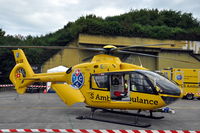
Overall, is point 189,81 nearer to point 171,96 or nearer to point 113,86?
point 113,86

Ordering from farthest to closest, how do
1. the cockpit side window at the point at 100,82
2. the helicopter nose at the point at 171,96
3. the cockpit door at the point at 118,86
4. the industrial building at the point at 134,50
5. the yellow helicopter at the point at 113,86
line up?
the industrial building at the point at 134,50, the cockpit door at the point at 118,86, the cockpit side window at the point at 100,82, the yellow helicopter at the point at 113,86, the helicopter nose at the point at 171,96

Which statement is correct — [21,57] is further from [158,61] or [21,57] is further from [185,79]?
[158,61]

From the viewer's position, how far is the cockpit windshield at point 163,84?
7652mm

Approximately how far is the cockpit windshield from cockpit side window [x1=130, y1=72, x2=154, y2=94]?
0.19 m

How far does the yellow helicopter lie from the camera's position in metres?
7.77

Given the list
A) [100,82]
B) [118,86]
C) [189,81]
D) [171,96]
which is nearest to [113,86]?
[118,86]

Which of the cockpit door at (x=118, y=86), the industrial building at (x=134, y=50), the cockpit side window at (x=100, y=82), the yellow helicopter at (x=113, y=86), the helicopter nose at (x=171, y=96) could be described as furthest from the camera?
the industrial building at (x=134, y=50)

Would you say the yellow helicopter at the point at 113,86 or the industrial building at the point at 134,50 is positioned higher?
the industrial building at the point at 134,50

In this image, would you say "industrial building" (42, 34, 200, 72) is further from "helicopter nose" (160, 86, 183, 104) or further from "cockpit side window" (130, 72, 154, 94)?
"helicopter nose" (160, 86, 183, 104)

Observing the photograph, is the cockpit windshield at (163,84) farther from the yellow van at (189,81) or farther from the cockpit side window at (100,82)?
the yellow van at (189,81)

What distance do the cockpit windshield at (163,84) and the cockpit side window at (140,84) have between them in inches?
7.3

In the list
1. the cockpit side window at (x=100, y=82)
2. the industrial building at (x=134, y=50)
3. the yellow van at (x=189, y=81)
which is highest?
the industrial building at (x=134, y=50)

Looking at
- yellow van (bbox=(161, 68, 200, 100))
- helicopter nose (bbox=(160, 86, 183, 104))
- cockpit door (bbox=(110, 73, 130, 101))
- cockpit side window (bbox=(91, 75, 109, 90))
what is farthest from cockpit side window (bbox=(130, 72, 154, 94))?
yellow van (bbox=(161, 68, 200, 100))

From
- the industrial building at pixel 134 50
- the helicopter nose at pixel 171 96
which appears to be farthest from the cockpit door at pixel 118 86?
the industrial building at pixel 134 50
